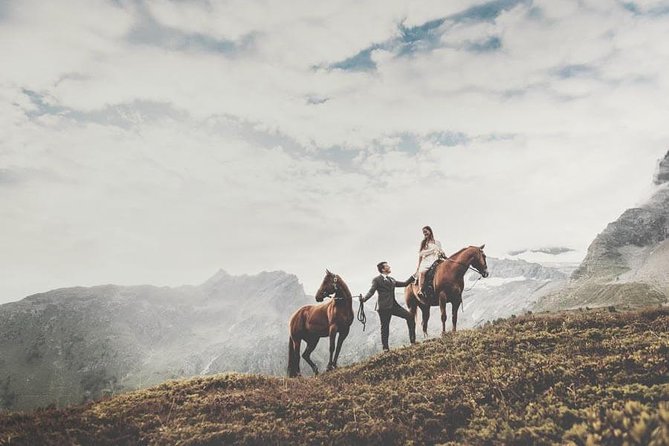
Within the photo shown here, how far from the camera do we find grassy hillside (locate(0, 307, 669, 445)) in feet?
24.0

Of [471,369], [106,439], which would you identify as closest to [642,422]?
[471,369]

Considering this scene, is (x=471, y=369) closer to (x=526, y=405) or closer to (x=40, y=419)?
(x=526, y=405)

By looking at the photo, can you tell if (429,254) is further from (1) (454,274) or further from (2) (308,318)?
(2) (308,318)

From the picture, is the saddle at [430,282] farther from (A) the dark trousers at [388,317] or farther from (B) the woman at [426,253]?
(A) the dark trousers at [388,317]

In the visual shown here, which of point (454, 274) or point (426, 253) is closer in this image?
point (454, 274)

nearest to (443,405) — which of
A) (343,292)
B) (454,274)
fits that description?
(343,292)

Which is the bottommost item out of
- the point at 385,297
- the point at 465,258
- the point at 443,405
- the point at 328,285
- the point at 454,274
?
the point at 443,405

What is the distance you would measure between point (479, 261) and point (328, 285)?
6824 millimetres

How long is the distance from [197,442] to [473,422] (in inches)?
230

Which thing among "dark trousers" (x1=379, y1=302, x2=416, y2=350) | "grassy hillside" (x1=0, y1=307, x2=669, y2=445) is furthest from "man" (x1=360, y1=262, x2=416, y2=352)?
"grassy hillside" (x1=0, y1=307, x2=669, y2=445)

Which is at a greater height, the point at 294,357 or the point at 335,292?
the point at 335,292

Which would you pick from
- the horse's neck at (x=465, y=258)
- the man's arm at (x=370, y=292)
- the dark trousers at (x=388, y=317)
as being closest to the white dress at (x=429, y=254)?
the horse's neck at (x=465, y=258)

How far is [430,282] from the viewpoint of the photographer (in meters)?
18.2

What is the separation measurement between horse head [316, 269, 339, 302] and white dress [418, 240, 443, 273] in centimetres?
434
